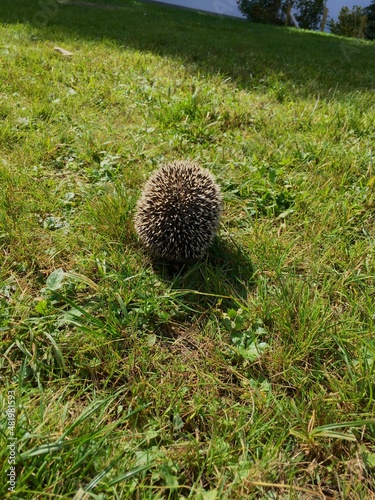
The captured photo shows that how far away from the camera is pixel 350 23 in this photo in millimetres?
19812

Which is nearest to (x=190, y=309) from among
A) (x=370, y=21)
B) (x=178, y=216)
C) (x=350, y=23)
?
(x=178, y=216)

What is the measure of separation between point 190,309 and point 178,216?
555mm

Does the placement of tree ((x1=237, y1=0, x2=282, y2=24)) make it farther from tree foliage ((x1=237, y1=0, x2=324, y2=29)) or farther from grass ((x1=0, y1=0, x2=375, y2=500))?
grass ((x1=0, y1=0, x2=375, y2=500))

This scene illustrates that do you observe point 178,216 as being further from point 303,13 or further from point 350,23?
point 303,13

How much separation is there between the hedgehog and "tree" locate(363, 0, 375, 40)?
74.5 ft

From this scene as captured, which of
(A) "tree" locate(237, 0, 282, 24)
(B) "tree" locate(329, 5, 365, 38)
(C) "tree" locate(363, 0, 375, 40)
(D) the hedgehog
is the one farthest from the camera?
(A) "tree" locate(237, 0, 282, 24)

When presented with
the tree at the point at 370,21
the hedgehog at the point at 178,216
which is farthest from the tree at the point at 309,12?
the hedgehog at the point at 178,216

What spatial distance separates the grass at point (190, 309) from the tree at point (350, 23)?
19.3 meters

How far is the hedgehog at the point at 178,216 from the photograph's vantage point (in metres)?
2.19

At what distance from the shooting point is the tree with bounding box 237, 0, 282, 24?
21.5m

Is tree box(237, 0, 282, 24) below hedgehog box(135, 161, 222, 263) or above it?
above

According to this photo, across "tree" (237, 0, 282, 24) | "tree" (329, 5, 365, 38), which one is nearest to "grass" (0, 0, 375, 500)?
"tree" (329, 5, 365, 38)

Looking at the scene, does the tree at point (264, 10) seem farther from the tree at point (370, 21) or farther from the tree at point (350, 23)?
the tree at point (370, 21)

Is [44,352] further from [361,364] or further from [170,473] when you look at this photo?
[361,364]
